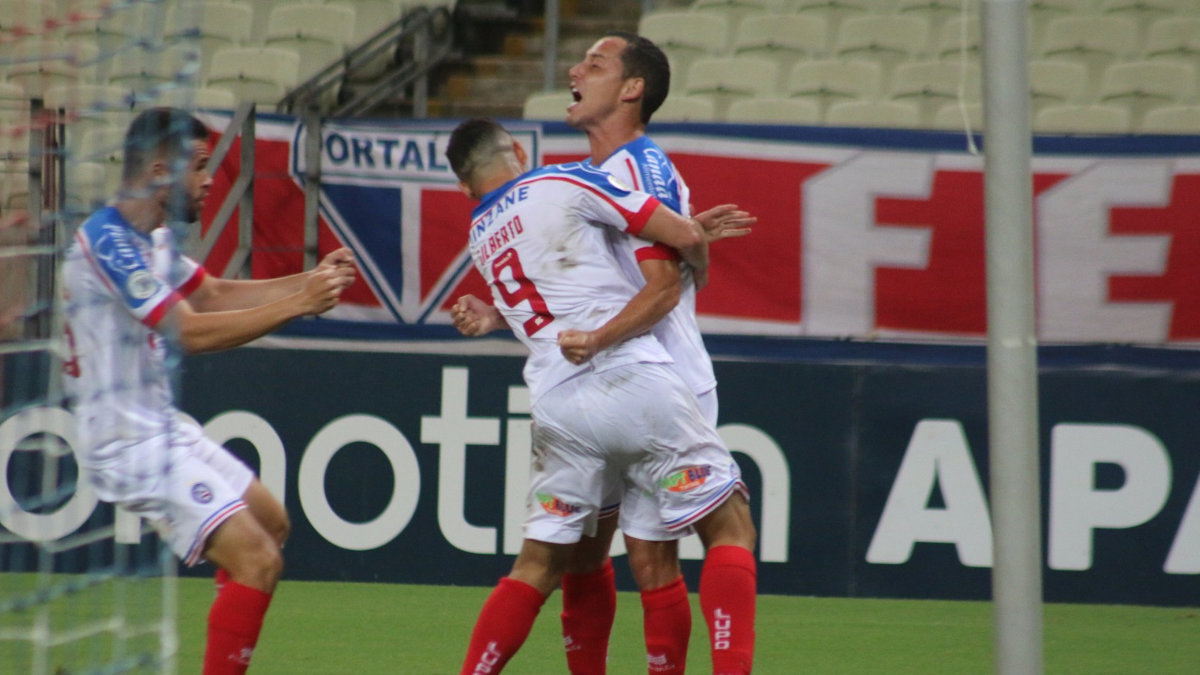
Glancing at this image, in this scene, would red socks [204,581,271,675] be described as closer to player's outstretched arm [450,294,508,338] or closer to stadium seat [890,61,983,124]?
player's outstretched arm [450,294,508,338]

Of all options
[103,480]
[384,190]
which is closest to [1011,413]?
[103,480]

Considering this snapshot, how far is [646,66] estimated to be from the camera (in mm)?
3910

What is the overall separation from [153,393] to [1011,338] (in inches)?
91.3

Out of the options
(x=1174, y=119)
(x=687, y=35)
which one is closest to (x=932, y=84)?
(x=1174, y=119)

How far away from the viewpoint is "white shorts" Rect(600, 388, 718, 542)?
3.84m

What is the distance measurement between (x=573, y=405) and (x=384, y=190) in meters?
3.81

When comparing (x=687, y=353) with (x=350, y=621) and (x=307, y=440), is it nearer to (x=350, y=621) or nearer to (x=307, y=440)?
(x=350, y=621)

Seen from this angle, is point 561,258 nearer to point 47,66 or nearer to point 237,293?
point 237,293

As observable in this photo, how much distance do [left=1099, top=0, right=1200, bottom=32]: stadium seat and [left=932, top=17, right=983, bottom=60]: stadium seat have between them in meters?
0.82

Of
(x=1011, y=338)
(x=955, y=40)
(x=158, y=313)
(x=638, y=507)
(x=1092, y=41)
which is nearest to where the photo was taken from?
(x=1011, y=338)

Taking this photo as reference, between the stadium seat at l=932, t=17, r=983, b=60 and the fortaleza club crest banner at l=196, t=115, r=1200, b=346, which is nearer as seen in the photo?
the fortaleza club crest banner at l=196, t=115, r=1200, b=346

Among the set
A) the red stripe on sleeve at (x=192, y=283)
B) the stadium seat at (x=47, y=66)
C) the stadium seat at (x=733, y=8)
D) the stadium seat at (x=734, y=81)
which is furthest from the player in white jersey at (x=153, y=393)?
the stadium seat at (x=733, y=8)

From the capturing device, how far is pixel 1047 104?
8602 millimetres

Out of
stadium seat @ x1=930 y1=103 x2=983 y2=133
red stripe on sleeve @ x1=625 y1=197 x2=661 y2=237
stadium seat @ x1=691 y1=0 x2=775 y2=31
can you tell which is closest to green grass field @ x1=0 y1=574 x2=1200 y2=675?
red stripe on sleeve @ x1=625 y1=197 x2=661 y2=237
